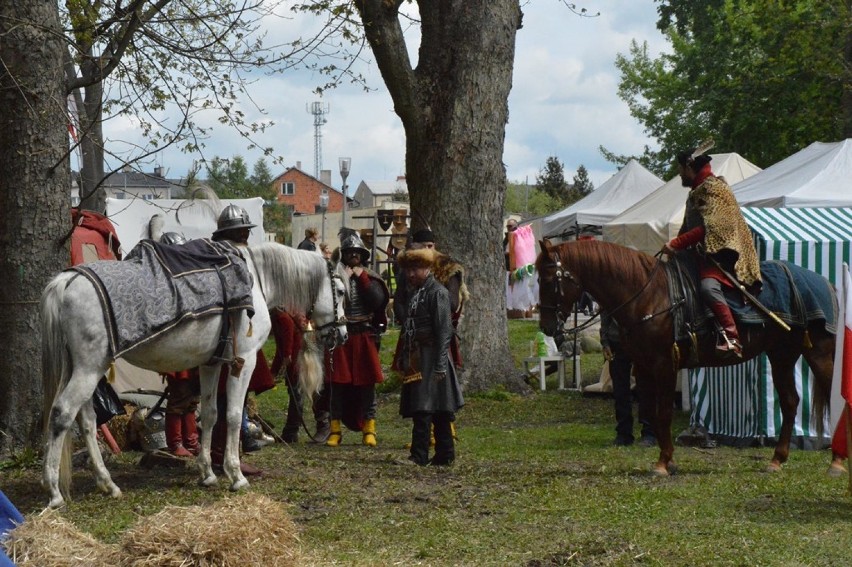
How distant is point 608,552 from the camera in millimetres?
6594

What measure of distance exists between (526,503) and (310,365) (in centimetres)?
261

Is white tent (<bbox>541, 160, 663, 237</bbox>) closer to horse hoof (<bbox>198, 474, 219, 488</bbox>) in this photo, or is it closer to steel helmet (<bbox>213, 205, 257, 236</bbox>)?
steel helmet (<bbox>213, 205, 257, 236</bbox>)

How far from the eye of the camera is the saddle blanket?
9688mm

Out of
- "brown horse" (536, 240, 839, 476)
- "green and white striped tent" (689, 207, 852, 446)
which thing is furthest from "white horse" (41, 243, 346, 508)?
"green and white striped tent" (689, 207, 852, 446)

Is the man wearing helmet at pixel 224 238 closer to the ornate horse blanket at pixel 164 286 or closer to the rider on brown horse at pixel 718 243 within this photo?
the ornate horse blanket at pixel 164 286

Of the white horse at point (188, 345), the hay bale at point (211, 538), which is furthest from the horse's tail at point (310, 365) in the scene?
the hay bale at point (211, 538)

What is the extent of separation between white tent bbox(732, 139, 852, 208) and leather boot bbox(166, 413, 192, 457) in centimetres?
741

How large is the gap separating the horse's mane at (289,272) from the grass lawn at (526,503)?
1.46 metres

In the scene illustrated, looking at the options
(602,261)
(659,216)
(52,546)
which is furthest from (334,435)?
(659,216)

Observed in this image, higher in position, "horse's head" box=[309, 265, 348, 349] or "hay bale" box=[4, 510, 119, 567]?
"horse's head" box=[309, 265, 348, 349]

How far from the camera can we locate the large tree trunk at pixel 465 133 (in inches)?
595

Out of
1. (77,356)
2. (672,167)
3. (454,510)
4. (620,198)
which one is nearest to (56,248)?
(77,356)

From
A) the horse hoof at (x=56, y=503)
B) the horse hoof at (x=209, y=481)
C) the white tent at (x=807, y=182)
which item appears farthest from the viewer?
the white tent at (x=807, y=182)

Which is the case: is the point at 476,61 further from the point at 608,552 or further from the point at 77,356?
the point at 608,552
